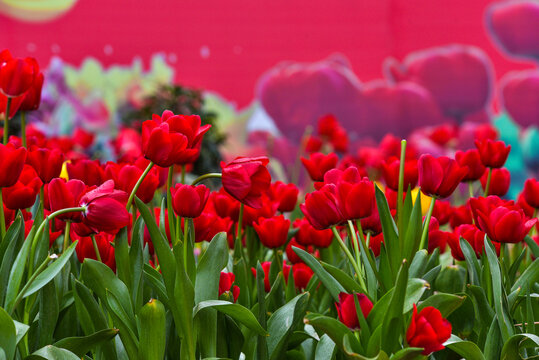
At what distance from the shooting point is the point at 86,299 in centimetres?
45

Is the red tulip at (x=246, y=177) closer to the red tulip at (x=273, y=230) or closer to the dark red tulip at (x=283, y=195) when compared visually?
the red tulip at (x=273, y=230)

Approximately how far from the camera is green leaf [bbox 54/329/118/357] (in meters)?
0.42

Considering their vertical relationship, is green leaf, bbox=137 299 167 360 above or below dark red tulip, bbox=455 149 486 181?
below

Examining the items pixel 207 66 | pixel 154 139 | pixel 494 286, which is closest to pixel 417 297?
pixel 494 286

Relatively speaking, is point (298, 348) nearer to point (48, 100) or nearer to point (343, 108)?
point (48, 100)

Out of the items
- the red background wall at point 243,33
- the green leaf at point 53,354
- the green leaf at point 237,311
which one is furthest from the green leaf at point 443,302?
the red background wall at point 243,33

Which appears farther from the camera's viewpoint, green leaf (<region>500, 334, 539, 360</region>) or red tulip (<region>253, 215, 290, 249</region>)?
red tulip (<region>253, 215, 290, 249</region>)

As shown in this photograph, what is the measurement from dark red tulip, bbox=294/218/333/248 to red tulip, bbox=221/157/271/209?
165mm

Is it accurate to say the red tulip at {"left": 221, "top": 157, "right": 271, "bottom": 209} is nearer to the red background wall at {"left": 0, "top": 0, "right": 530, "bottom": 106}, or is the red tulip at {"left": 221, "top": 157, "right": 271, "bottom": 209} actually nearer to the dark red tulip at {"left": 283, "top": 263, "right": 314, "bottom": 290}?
the dark red tulip at {"left": 283, "top": 263, "right": 314, "bottom": 290}

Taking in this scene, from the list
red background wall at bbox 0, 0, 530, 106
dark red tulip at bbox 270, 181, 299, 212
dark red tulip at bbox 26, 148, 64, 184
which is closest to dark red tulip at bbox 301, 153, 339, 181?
dark red tulip at bbox 270, 181, 299, 212

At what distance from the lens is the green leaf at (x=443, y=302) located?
43 cm

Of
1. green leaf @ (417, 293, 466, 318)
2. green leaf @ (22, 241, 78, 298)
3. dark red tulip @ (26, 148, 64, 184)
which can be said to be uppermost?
dark red tulip @ (26, 148, 64, 184)

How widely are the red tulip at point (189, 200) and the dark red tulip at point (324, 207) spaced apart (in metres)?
0.07

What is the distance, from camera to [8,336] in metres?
0.40
